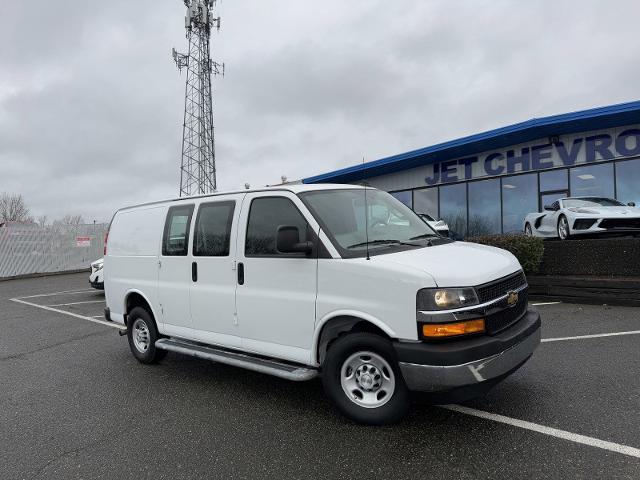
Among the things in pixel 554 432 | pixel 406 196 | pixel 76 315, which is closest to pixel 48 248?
pixel 76 315

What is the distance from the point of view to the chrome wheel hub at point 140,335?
231 inches

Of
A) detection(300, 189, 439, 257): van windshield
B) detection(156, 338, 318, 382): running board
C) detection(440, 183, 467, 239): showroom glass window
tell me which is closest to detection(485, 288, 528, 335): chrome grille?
detection(300, 189, 439, 257): van windshield

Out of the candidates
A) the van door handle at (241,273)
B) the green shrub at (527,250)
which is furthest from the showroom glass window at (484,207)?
the van door handle at (241,273)

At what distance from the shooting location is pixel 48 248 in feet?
74.8

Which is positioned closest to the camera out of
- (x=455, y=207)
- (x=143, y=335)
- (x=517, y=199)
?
(x=143, y=335)

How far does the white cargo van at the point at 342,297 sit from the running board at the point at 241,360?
14mm

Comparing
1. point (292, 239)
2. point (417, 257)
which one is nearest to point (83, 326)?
point (292, 239)

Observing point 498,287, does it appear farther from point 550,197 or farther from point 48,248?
point 48,248

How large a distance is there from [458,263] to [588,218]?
817 cm

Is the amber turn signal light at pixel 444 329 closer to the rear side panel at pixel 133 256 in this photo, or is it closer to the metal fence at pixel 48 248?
the rear side panel at pixel 133 256

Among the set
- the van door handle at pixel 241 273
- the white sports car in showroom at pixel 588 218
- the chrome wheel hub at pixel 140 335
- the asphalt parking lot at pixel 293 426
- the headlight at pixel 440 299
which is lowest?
the asphalt parking lot at pixel 293 426

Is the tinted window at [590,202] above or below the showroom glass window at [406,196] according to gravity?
below

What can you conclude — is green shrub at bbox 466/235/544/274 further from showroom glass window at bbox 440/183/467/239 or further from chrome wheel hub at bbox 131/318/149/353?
showroom glass window at bbox 440/183/467/239

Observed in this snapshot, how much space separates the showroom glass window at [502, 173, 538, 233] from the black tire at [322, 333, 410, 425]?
1472 centimetres
